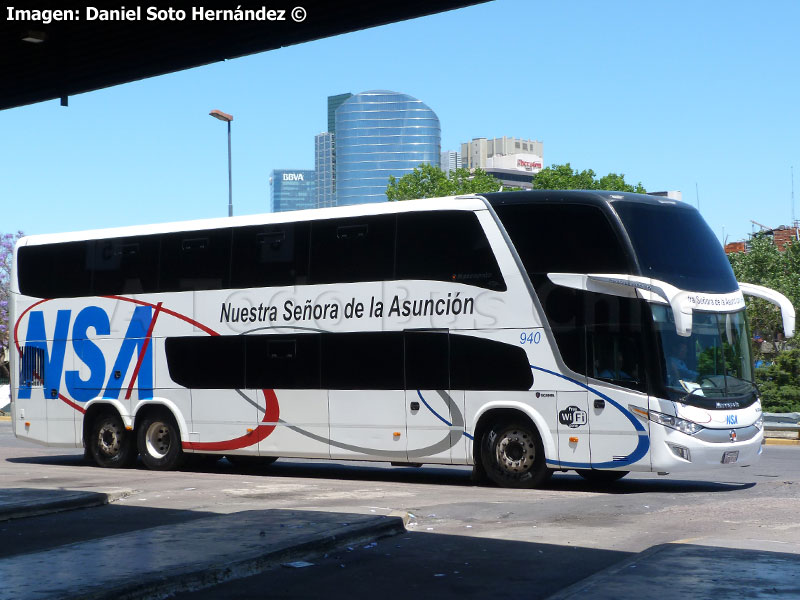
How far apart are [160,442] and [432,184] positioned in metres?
58.0

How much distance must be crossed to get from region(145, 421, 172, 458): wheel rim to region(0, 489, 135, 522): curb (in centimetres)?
527

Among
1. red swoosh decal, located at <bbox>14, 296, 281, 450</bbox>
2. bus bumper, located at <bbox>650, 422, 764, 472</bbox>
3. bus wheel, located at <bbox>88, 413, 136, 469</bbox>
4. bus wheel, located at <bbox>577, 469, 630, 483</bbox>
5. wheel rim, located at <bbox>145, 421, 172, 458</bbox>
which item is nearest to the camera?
bus bumper, located at <bbox>650, 422, 764, 472</bbox>

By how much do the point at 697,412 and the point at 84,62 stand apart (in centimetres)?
956

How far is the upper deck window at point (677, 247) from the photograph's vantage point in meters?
16.0

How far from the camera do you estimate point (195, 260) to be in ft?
66.1

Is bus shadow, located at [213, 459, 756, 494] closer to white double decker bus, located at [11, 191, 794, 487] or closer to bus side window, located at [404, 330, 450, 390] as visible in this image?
white double decker bus, located at [11, 191, 794, 487]

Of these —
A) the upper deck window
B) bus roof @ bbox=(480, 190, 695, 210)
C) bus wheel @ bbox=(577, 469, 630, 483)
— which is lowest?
bus wheel @ bbox=(577, 469, 630, 483)

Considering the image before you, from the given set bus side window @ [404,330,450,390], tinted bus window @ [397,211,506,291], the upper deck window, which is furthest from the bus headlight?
bus side window @ [404,330,450,390]

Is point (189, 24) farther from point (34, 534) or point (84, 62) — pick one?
point (34, 534)

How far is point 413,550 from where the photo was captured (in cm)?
1041

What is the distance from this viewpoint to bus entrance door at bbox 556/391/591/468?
16.3 meters

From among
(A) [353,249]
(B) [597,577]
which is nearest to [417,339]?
(A) [353,249]

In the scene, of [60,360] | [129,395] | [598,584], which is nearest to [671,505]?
[598,584]

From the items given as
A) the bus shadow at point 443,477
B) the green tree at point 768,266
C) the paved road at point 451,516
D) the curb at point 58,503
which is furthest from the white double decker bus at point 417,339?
the green tree at point 768,266
